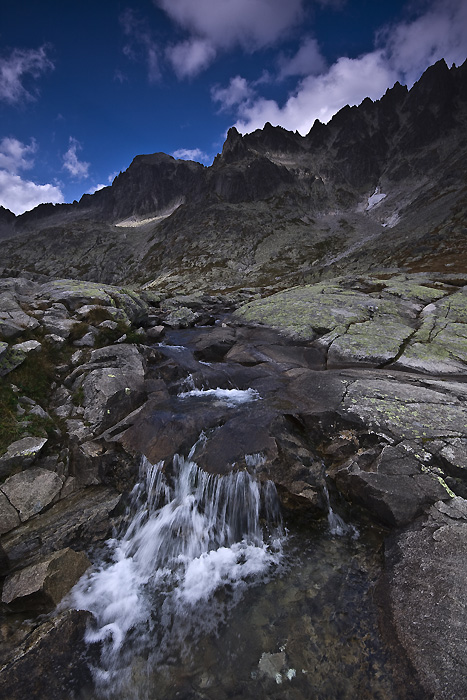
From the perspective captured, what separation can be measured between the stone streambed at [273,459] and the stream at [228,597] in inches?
3.2

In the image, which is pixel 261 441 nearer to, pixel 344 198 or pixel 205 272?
pixel 205 272

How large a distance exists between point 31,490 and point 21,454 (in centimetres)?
129

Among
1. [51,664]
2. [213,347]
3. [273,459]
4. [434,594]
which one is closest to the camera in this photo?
[51,664]

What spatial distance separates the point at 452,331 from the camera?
19906 mm

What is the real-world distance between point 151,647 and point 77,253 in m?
218

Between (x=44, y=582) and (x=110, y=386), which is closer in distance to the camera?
(x=44, y=582)

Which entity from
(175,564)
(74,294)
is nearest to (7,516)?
(175,564)

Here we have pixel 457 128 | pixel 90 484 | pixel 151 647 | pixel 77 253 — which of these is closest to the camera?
pixel 151 647

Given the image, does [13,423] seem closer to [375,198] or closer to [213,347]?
[213,347]

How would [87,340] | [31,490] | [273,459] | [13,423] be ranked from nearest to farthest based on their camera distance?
[31,490]
[273,459]
[13,423]
[87,340]

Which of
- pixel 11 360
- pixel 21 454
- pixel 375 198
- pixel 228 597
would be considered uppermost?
pixel 375 198

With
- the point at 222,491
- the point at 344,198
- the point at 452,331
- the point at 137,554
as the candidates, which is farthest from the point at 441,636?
the point at 344,198

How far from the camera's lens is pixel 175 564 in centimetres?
895

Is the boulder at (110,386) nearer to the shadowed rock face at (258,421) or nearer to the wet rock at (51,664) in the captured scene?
the shadowed rock face at (258,421)
